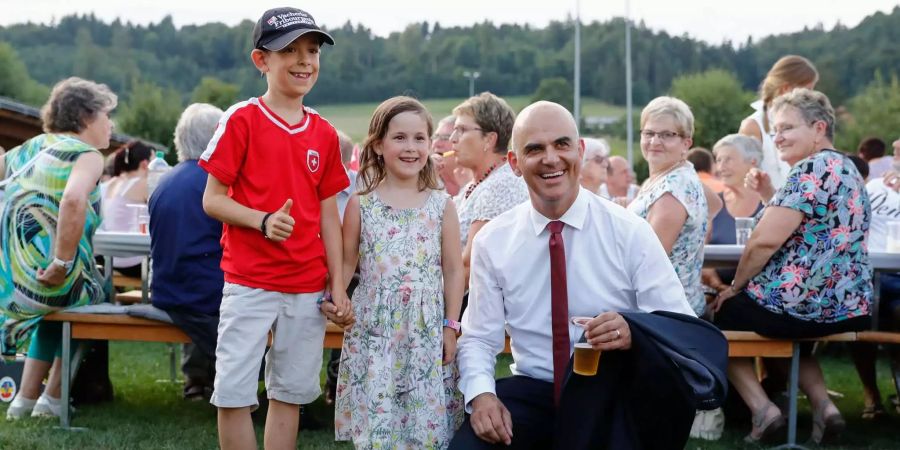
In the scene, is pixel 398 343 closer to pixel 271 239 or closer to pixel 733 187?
pixel 271 239

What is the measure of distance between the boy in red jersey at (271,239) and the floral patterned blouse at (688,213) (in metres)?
1.91

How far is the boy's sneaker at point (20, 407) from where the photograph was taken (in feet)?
19.8

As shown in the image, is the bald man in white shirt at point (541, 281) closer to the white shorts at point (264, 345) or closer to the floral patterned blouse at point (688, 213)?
the white shorts at point (264, 345)

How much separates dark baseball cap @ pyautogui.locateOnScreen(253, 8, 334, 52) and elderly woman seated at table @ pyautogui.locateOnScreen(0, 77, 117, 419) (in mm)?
2149

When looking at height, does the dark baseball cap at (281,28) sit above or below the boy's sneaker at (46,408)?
above

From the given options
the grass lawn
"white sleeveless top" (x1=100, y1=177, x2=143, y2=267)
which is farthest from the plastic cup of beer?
"white sleeveless top" (x1=100, y1=177, x2=143, y2=267)

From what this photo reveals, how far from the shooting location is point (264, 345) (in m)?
4.09

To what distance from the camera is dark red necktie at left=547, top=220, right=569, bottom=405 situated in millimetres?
3443

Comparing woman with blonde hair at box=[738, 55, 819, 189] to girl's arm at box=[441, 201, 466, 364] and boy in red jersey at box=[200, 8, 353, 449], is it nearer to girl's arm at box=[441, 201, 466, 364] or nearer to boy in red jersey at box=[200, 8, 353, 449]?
girl's arm at box=[441, 201, 466, 364]

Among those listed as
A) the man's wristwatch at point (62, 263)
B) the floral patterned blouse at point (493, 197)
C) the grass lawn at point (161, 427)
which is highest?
the floral patterned blouse at point (493, 197)

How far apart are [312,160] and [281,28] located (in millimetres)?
519

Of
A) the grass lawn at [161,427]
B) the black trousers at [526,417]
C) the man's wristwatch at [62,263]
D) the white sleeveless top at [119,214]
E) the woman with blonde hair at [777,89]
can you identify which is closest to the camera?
the black trousers at [526,417]

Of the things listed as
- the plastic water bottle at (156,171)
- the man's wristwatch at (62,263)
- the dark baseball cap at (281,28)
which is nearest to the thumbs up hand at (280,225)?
the dark baseball cap at (281,28)

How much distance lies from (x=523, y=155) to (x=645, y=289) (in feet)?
2.02
